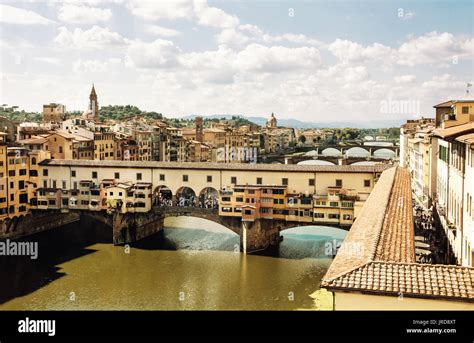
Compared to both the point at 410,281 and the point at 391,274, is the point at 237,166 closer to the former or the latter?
the point at 391,274

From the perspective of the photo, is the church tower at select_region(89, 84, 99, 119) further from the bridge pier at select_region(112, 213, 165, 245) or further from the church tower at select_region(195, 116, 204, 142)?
the bridge pier at select_region(112, 213, 165, 245)

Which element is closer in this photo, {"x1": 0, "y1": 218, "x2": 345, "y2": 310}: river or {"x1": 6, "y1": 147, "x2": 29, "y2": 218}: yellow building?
{"x1": 0, "y1": 218, "x2": 345, "y2": 310}: river

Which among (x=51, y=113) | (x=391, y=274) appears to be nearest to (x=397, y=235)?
(x=391, y=274)

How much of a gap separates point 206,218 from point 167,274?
5.70 m

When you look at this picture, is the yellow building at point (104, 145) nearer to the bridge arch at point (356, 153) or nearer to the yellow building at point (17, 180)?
the yellow building at point (17, 180)

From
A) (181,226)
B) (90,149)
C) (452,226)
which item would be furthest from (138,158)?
(452,226)

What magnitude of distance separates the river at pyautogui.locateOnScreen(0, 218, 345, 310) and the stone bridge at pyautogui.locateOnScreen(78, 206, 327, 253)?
0.70 meters

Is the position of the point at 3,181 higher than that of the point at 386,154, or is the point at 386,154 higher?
the point at 386,154

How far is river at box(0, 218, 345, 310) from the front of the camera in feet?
62.1

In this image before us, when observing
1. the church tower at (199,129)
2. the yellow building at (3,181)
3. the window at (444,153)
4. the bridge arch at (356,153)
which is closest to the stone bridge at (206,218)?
the yellow building at (3,181)

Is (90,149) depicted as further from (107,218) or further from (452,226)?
(452,226)

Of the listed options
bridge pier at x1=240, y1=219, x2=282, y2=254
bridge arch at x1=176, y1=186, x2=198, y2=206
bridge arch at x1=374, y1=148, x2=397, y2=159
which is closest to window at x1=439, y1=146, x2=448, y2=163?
bridge pier at x1=240, y1=219, x2=282, y2=254

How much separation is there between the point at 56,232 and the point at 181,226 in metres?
7.54

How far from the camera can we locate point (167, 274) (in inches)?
888
